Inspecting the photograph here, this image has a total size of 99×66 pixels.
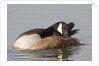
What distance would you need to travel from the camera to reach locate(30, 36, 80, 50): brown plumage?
1366 inches

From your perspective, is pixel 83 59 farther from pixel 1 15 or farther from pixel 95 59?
pixel 1 15

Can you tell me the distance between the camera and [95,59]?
33.8 metres

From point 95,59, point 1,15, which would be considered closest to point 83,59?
point 95,59

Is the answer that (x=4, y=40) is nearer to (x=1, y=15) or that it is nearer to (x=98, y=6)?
(x=1, y=15)

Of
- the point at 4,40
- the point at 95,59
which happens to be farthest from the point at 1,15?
the point at 95,59

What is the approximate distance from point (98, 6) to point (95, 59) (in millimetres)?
1484

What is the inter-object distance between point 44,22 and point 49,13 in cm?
40

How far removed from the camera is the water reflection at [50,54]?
33.8m

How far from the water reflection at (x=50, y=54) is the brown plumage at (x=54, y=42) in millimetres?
201

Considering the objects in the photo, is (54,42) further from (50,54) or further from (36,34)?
(50,54)

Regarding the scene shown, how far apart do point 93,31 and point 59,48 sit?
1296 mm

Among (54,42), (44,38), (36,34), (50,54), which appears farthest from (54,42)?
(50,54)

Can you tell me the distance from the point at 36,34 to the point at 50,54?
1187 millimetres

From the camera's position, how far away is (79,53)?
3400 centimetres
